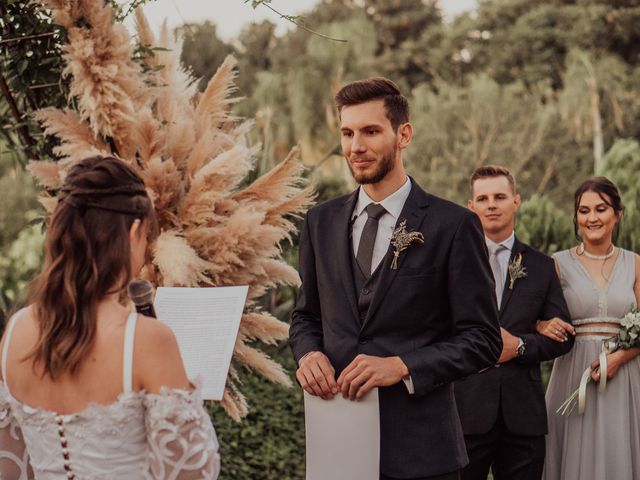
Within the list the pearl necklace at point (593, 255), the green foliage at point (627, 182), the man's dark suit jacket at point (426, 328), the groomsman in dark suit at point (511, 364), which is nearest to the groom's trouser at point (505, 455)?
the groomsman in dark suit at point (511, 364)

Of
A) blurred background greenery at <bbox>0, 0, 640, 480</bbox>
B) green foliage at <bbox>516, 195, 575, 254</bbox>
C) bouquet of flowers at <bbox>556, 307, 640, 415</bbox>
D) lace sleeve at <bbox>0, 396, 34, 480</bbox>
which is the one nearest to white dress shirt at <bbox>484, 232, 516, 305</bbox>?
bouquet of flowers at <bbox>556, 307, 640, 415</bbox>

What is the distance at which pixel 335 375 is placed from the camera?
10.3ft

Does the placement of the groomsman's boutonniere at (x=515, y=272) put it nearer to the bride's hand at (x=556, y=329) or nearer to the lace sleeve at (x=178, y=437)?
the bride's hand at (x=556, y=329)

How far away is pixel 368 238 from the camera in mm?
3232

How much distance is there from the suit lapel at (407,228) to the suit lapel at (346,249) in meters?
0.10

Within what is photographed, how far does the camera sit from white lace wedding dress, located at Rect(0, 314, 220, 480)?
85.9 inches

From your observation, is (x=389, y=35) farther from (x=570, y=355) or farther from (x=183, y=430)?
(x=183, y=430)

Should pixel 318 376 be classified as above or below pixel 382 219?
below

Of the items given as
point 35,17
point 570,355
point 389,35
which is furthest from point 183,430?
point 389,35

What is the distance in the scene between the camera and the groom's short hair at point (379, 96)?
10.6 feet

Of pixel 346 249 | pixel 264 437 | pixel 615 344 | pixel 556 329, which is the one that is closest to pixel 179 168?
pixel 346 249

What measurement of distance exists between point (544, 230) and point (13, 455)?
23.2ft

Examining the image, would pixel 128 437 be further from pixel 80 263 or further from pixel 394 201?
pixel 394 201

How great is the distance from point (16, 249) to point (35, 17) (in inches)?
733
